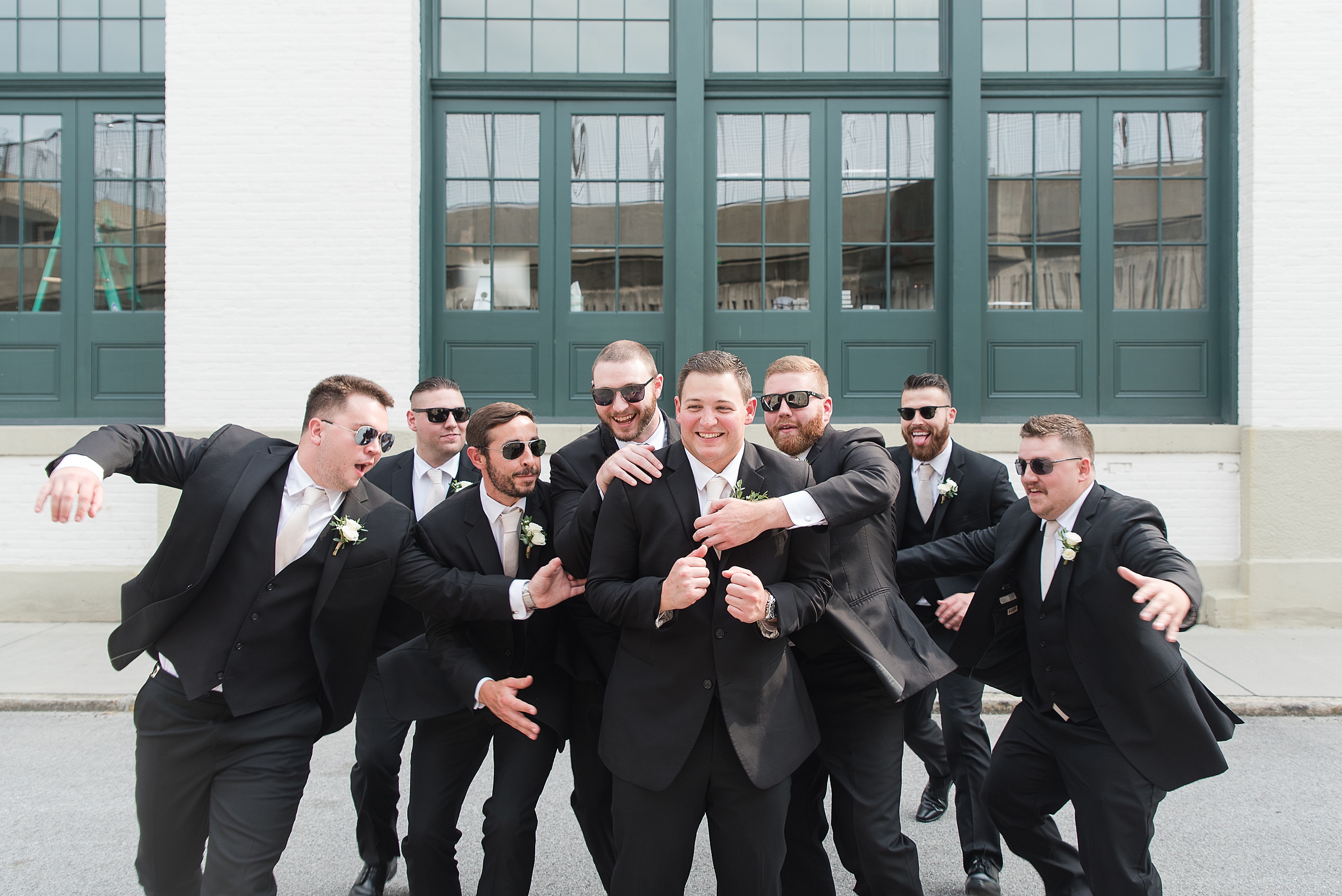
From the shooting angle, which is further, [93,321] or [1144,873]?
[93,321]

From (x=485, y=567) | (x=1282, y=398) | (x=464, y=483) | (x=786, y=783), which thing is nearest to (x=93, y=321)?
(x=464, y=483)

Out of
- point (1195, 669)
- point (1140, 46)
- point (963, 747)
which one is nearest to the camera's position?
point (963, 747)

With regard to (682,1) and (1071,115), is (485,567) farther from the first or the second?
(1071,115)

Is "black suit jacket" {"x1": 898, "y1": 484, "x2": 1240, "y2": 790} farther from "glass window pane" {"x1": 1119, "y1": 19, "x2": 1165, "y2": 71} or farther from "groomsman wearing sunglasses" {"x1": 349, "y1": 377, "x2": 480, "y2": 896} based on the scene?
"glass window pane" {"x1": 1119, "y1": 19, "x2": 1165, "y2": 71}

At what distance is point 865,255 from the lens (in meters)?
9.13

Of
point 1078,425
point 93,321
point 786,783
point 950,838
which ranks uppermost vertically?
point 93,321

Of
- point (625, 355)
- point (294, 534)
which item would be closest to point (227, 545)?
point (294, 534)

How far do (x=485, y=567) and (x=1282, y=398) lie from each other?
827 centimetres

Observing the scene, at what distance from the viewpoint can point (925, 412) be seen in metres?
4.82

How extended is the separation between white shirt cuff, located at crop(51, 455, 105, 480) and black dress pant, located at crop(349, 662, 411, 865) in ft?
5.44

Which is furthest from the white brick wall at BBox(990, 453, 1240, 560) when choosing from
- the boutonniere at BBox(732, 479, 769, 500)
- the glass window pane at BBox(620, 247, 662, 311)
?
the boutonniere at BBox(732, 479, 769, 500)

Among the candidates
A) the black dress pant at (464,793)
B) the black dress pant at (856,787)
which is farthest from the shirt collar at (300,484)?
the black dress pant at (856,787)

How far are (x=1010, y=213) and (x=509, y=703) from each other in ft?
26.2

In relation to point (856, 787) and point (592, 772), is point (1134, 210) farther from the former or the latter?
point (592, 772)
